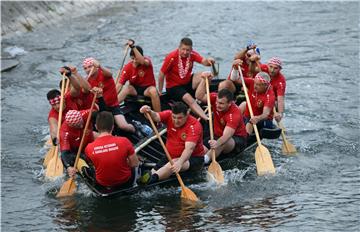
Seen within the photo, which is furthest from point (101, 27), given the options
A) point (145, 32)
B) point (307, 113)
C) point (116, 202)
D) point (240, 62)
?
point (116, 202)

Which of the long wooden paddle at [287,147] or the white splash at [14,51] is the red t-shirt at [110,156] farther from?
the white splash at [14,51]

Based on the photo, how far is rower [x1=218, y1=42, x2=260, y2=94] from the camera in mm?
16797

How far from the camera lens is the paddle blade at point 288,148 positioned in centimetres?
1691

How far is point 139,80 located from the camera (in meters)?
17.1

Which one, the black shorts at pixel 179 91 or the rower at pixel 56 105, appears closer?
the rower at pixel 56 105

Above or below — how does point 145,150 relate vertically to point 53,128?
below

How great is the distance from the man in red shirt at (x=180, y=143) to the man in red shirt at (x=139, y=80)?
9.97 ft

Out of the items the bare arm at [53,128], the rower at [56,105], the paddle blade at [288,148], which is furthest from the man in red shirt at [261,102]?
the bare arm at [53,128]

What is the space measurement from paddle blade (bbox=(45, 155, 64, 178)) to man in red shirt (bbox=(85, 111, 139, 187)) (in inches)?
83.2

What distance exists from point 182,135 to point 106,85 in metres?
2.74

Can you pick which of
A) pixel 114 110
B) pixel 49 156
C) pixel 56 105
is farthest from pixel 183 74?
pixel 49 156

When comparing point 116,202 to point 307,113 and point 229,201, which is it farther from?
point 307,113

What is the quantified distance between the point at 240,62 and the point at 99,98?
315cm

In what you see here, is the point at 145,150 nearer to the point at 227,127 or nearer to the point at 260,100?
the point at 227,127
